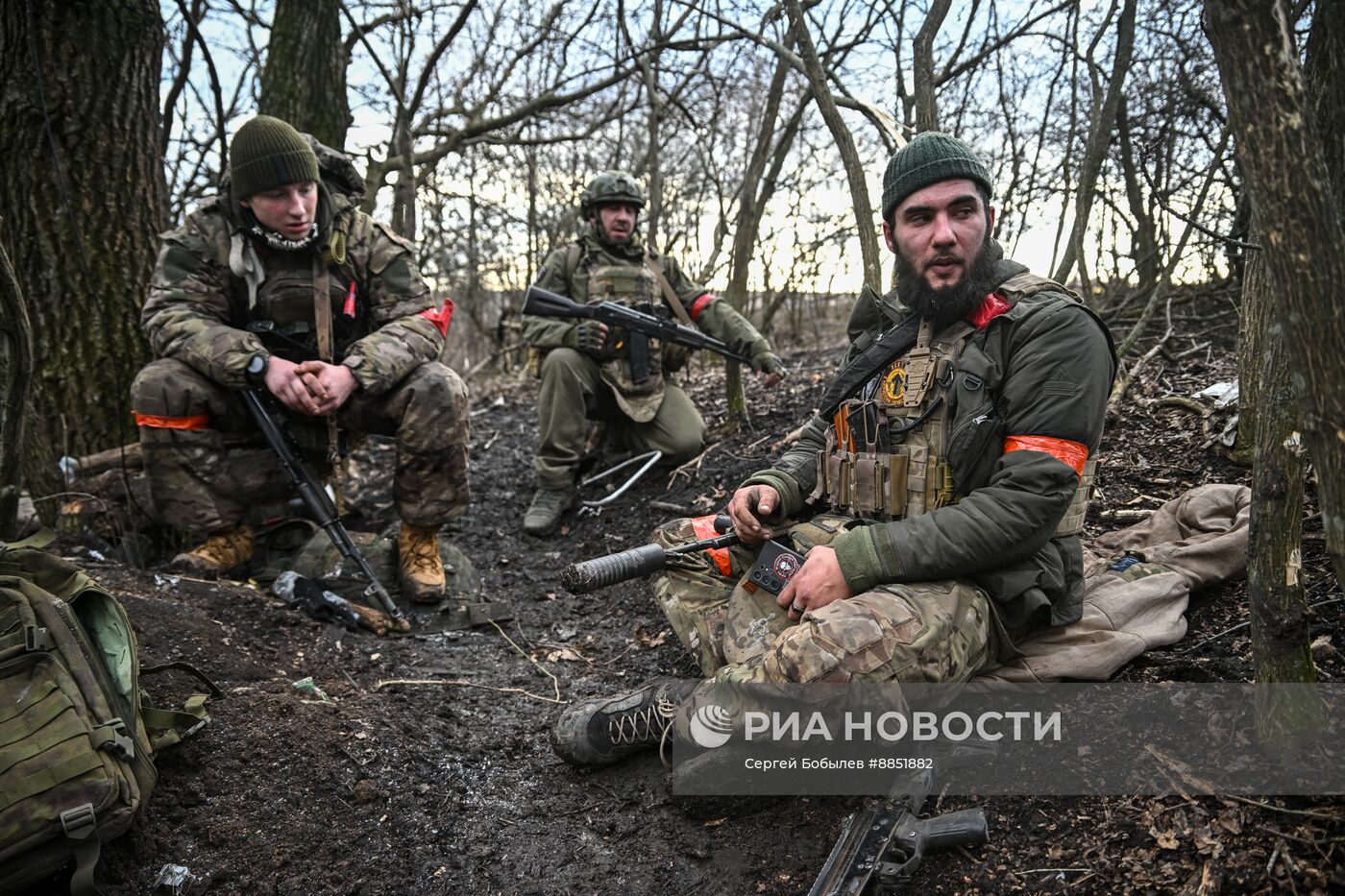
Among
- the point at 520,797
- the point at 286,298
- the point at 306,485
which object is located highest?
the point at 286,298

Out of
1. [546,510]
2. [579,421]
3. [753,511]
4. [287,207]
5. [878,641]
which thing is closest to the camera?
[878,641]

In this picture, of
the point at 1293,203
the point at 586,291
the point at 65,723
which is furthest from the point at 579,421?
the point at 1293,203

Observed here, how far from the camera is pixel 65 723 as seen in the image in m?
1.82

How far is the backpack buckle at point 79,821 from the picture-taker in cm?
168

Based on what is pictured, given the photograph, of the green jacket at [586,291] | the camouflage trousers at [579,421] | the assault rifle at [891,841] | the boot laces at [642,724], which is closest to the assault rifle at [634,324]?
the green jacket at [586,291]

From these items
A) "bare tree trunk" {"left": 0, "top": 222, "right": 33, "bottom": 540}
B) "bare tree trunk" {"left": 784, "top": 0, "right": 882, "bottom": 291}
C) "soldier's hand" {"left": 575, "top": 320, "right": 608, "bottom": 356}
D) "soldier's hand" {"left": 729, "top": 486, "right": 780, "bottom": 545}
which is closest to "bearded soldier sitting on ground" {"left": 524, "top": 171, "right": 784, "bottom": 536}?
"soldier's hand" {"left": 575, "top": 320, "right": 608, "bottom": 356}

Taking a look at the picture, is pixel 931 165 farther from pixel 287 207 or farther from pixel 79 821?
pixel 287 207

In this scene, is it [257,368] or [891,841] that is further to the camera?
[257,368]

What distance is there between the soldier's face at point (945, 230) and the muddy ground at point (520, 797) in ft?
4.13

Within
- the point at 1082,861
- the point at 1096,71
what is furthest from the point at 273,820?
the point at 1096,71

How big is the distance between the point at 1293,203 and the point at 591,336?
433 centimetres

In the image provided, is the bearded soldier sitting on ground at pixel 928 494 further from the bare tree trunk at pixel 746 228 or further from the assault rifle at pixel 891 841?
the bare tree trunk at pixel 746 228

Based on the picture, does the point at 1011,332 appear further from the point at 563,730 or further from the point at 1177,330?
the point at 1177,330

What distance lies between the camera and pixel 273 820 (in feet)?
7.00
